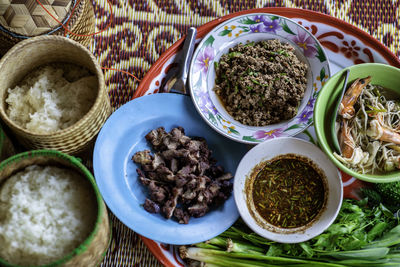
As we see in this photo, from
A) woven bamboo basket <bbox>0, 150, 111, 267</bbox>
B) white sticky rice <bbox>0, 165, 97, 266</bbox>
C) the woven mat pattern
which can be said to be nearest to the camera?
woven bamboo basket <bbox>0, 150, 111, 267</bbox>

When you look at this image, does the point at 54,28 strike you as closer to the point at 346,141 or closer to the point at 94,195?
the point at 94,195

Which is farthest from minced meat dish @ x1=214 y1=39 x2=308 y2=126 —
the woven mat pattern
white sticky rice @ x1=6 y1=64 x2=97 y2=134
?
white sticky rice @ x1=6 y1=64 x2=97 y2=134

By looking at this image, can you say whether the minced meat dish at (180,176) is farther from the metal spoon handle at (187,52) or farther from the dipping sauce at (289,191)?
the metal spoon handle at (187,52)

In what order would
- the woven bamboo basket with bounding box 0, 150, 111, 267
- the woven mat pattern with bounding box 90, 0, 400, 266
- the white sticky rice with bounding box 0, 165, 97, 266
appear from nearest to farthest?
1. the woven bamboo basket with bounding box 0, 150, 111, 267
2. the white sticky rice with bounding box 0, 165, 97, 266
3. the woven mat pattern with bounding box 90, 0, 400, 266

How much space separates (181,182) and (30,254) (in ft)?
2.74

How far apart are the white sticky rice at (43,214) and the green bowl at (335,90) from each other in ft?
4.19

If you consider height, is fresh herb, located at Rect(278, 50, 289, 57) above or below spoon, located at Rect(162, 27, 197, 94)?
above

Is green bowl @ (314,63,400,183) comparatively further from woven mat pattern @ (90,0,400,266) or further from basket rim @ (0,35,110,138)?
basket rim @ (0,35,110,138)

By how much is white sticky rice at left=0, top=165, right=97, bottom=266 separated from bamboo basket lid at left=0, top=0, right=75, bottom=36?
2.58ft

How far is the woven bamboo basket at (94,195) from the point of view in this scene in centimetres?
180

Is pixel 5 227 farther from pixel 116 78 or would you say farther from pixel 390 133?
pixel 390 133

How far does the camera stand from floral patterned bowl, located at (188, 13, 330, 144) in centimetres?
224

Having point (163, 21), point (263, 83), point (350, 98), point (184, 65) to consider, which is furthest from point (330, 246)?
point (163, 21)

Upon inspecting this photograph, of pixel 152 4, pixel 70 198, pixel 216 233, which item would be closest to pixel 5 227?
pixel 70 198
